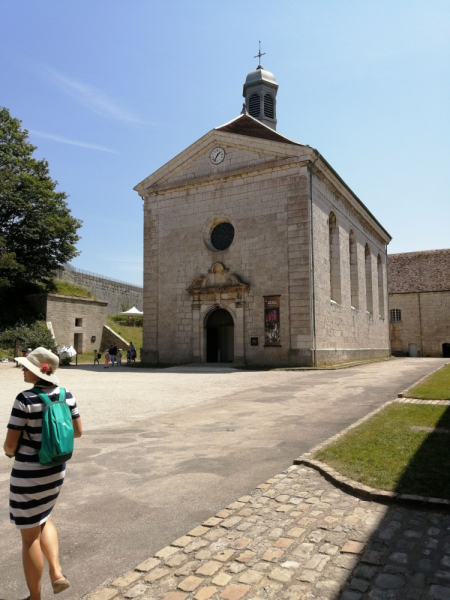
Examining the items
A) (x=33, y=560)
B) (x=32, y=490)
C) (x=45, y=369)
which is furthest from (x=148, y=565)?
(x=45, y=369)

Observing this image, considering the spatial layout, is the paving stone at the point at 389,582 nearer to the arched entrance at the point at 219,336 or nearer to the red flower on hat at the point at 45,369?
the red flower on hat at the point at 45,369

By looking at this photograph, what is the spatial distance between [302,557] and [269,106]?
33658 millimetres

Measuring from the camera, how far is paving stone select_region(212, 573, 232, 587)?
10.2 ft

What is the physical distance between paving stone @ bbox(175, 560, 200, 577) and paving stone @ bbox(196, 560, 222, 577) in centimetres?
5

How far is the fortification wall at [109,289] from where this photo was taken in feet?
125

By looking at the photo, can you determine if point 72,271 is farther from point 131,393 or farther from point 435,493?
point 435,493

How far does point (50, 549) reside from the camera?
312cm

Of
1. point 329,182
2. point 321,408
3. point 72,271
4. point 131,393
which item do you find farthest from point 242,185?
point 72,271

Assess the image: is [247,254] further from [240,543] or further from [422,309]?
[422,309]

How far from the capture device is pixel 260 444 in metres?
6.94

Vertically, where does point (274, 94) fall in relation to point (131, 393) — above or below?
above

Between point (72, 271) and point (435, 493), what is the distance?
3717cm

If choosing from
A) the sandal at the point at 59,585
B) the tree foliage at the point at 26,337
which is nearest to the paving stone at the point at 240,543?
the sandal at the point at 59,585

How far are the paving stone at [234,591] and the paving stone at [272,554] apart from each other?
409 mm
